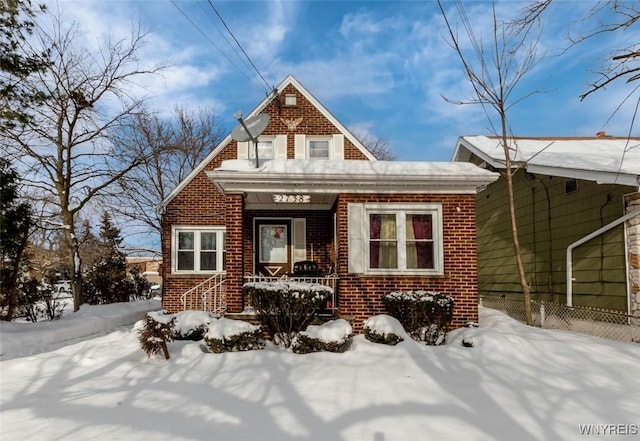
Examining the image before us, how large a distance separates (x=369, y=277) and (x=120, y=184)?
30.9 feet

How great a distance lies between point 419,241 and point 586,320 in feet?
12.2

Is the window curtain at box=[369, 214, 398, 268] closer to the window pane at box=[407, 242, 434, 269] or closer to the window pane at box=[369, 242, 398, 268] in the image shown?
the window pane at box=[369, 242, 398, 268]

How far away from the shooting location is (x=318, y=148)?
14523 millimetres

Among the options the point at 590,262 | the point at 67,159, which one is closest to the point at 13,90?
the point at 67,159

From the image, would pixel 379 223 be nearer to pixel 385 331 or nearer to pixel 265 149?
pixel 385 331

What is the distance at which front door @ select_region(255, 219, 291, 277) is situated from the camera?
11.9 m

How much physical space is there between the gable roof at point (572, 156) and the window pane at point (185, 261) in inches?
372

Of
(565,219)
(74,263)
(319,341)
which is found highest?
(565,219)

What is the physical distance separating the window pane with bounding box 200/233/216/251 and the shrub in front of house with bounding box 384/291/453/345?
24.8ft

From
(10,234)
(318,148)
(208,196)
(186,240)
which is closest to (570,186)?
(318,148)

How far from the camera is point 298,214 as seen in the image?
38.7 ft

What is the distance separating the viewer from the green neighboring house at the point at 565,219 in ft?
26.5

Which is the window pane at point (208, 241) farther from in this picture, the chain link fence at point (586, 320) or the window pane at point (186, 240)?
the chain link fence at point (586, 320)

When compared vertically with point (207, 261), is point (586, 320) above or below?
below
